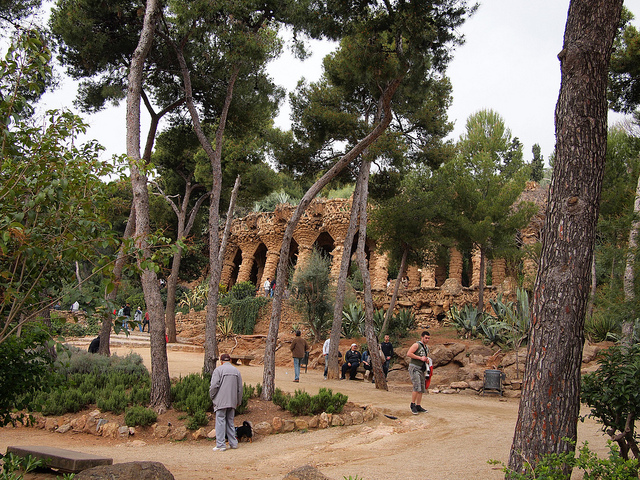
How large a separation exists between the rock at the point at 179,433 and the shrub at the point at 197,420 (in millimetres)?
87

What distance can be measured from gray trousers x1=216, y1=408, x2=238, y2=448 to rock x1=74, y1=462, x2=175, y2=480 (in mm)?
2420

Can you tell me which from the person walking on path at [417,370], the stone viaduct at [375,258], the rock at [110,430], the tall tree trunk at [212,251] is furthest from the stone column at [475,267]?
the rock at [110,430]

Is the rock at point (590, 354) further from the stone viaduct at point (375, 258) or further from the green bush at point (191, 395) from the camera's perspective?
the green bush at point (191, 395)

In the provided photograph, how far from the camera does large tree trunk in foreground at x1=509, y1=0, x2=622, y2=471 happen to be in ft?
13.1

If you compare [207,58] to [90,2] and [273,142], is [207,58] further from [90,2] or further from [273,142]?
[273,142]

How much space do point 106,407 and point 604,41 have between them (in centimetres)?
796

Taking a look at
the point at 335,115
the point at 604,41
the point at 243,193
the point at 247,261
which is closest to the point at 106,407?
the point at 604,41

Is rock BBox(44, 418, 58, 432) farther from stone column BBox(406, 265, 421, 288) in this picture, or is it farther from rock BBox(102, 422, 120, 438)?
stone column BBox(406, 265, 421, 288)

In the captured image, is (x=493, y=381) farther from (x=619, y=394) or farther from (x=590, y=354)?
(x=619, y=394)

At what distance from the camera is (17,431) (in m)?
7.45

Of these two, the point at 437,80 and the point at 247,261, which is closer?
the point at 437,80

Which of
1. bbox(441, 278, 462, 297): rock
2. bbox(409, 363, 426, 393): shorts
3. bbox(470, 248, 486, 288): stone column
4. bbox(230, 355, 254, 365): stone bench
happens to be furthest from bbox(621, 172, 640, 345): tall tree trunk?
bbox(470, 248, 486, 288): stone column

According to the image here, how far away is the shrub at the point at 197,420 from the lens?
23.7ft

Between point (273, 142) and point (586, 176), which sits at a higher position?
point (273, 142)
